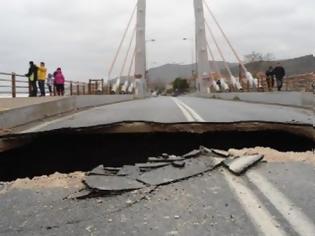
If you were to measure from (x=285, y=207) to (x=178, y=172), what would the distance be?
6.36 feet

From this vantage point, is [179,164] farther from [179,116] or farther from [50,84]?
[50,84]

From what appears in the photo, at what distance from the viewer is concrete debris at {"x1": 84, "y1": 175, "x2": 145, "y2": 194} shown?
6.21 metres

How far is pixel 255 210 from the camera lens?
16.9 feet

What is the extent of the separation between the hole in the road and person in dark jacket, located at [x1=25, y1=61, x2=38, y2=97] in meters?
11.8

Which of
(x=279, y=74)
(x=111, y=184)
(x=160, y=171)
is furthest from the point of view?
(x=279, y=74)

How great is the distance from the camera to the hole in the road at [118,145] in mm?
11000

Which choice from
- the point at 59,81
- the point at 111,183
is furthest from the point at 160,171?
the point at 59,81

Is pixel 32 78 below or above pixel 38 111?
above

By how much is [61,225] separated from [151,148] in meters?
6.58

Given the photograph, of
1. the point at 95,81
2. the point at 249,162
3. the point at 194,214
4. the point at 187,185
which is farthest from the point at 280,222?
the point at 95,81

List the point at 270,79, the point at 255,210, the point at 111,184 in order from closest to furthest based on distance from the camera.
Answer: the point at 255,210 < the point at 111,184 < the point at 270,79

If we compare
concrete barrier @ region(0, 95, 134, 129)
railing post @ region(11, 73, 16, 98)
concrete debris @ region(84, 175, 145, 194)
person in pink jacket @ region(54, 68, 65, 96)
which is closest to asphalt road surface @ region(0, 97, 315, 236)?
concrete debris @ region(84, 175, 145, 194)

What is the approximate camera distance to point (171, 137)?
11.9 meters

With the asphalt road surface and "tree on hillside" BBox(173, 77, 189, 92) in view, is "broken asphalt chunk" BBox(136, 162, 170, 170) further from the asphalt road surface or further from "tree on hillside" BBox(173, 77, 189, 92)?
"tree on hillside" BBox(173, 77, 189, 92)
